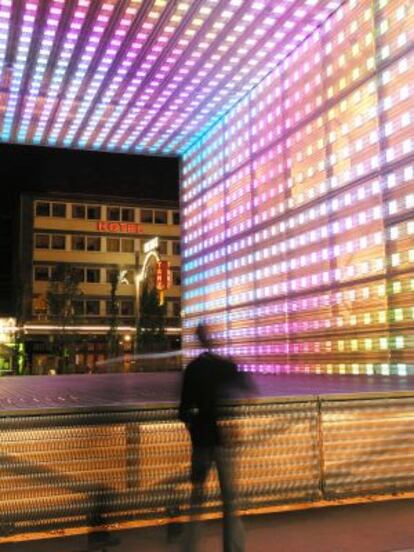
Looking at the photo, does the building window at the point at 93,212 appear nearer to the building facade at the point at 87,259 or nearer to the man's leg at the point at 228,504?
the building facade at the point at 87,259

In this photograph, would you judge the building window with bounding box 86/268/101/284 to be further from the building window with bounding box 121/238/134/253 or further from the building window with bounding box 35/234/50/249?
the building window with bounding box 35/234/50/249

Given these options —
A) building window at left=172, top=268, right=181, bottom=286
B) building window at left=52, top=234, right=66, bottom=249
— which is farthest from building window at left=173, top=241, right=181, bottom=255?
building window at left=52, top=234, right=66, bottom=249

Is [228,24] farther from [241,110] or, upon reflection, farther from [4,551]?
[4,551]

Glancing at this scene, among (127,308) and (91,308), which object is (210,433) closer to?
(91,308)

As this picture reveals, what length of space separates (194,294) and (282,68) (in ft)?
42.4

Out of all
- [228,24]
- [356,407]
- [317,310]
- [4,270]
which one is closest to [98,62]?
[228,24]

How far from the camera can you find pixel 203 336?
5.30 meters

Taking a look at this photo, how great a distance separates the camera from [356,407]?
7.38 m

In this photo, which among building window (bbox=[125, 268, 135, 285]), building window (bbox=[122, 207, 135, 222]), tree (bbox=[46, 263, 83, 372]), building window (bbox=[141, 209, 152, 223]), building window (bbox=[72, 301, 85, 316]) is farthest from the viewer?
building window (bbox=[141, 209, 152, 223])

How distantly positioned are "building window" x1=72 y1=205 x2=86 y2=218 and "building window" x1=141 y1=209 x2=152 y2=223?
6.25 m

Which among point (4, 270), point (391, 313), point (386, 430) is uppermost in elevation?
point (4, 270)

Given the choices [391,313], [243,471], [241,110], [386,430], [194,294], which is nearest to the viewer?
[243,471]

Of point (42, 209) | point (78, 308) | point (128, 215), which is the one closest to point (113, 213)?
point (128, 215)

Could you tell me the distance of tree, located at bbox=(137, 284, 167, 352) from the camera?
187ft
